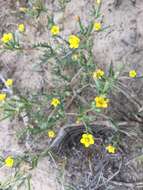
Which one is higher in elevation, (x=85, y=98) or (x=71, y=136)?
(x=85, y=98)

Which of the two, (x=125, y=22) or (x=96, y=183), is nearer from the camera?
(x=96, y=183)

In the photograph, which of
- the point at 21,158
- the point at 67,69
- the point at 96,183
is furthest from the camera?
the point at 67,69

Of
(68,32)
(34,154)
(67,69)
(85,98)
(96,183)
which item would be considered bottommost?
(96,183)

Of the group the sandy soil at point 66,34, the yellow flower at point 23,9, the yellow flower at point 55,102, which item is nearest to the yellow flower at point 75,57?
the yellow flower at point 55,102

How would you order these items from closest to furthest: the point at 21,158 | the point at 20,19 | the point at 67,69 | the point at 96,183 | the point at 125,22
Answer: the point at 21,158 → the point at 96,183 → the point at 67,69 → the point at 125,22 → the point at 20,19

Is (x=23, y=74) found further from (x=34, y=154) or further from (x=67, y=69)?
(x=34, y=154)

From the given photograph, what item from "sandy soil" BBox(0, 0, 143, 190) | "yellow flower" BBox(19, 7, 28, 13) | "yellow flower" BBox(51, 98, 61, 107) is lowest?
"yellow flower" BBox(51, 98, 61, 107)

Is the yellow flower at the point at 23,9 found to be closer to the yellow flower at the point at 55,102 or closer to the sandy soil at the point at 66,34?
the sandy soil at the point at 66,34

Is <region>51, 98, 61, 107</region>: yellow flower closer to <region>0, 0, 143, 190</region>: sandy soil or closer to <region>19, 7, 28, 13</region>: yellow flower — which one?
<region>0, 0, 143, 190</region>: sandy soil

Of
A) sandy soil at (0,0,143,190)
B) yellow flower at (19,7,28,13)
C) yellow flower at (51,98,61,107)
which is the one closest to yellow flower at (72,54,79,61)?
yellow flower at (51,98,61,107)

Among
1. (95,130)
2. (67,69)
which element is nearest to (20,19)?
(67,69)

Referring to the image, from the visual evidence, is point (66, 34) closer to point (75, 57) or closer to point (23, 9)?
point (23, 9)
